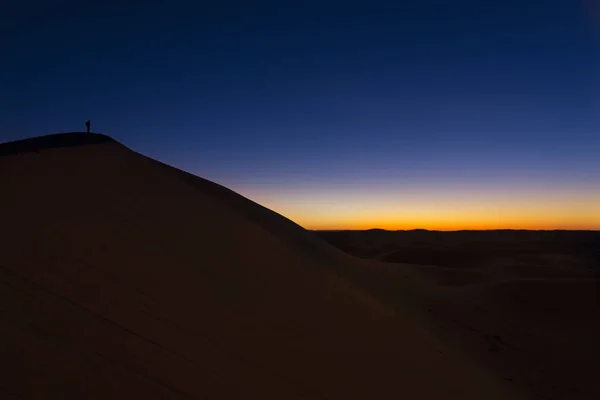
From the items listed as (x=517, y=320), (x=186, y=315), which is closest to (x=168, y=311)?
(x=186, y=315)

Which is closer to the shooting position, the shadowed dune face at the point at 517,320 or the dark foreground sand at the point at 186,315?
the dark foreground sand at the point at 186,315

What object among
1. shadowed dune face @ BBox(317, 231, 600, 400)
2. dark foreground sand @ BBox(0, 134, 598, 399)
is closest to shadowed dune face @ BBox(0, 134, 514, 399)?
dark foreground sand @ BBox(0, 134, 598, 399)

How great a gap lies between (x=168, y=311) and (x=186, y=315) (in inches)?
8.4

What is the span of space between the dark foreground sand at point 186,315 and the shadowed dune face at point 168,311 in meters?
0.02

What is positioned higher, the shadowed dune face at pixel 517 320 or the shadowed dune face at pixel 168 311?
the shadowed dune face at pixel 168 311

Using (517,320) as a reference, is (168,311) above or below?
above

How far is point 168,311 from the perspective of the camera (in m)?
4.90

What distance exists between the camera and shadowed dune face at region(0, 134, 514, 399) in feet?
12.1

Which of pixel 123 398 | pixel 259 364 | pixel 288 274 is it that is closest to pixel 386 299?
pixel 288 274

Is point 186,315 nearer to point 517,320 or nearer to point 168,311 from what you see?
point 168,311

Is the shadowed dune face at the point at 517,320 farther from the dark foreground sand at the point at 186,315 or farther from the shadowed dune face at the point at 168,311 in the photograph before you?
the shadowed dune face at the point at 168,311

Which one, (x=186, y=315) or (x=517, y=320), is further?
(x=517, y=320)

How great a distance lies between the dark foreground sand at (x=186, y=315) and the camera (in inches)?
148

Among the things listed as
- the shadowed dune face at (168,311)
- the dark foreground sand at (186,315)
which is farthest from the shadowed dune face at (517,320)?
the shadowed dune face at (168,311)
